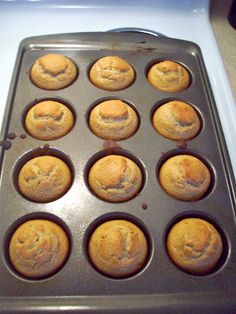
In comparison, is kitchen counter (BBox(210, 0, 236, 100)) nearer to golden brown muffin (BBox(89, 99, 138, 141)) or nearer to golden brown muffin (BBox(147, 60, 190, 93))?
golden brown muffin (BBox(147, 60, 190, 93))

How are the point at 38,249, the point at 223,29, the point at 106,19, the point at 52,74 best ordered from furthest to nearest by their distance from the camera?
1. the point at 223,29
2. the point at 106,19
3. the point at 52,74
4. the point at 38,249

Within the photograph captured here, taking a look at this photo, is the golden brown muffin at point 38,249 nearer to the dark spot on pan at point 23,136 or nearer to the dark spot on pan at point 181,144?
the dark spot on pan at point 23,136

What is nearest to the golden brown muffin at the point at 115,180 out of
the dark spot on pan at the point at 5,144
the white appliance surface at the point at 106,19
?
the dark spot on pan at the point at 5,144

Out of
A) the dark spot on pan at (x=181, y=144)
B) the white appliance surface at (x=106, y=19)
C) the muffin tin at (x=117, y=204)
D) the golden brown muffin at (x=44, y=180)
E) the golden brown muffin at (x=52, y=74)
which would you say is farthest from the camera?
the white appliance surface at (x=106, y=19)

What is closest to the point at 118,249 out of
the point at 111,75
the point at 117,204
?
the point at 117,204

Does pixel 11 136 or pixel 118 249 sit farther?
pixel 11 136

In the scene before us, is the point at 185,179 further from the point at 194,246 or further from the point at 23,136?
the point at 23,136

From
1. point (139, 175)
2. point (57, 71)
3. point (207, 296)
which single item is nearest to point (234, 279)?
point (207, 296)
